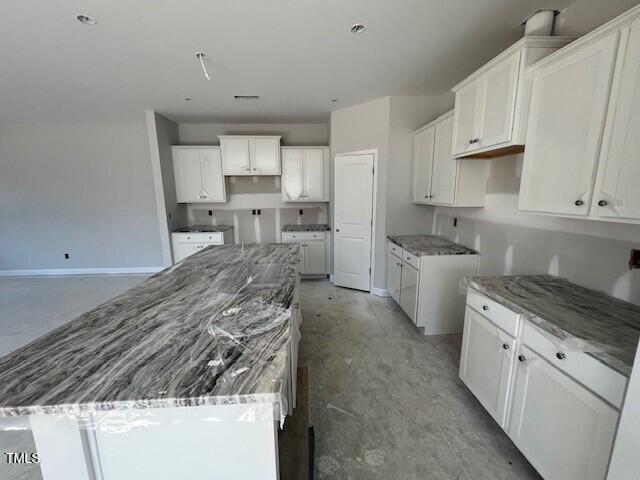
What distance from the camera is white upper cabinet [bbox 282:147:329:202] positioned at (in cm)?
434

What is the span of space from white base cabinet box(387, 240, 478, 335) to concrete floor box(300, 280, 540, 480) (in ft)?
0.50

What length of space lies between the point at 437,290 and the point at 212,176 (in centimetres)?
390

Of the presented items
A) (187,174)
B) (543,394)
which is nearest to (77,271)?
(187,174)

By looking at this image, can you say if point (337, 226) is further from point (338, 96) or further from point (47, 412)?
point (47, 412)

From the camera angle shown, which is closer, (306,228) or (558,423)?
(558,423)

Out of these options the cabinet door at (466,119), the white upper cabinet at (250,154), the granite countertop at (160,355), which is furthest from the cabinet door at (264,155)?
the granite countertop at (160,355)

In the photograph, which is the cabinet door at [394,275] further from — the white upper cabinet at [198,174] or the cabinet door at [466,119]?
the white upper cabinet at [198,174]

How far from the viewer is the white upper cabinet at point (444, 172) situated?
2.45 m

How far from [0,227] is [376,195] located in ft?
21.9

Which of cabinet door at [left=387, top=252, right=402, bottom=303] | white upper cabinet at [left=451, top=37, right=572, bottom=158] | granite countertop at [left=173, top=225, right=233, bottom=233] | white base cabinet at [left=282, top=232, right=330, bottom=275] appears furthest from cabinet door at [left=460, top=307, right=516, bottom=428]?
granite countertop at [left=173, top=225, right=233, bottom=233]

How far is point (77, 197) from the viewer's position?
458 cm

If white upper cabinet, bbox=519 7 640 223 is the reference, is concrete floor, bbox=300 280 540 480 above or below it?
below

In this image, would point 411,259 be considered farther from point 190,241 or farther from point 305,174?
point 190,241

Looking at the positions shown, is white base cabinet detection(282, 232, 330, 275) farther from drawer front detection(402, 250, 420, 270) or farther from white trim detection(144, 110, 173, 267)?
A: white trim detection(144, 110, 173, 267)
